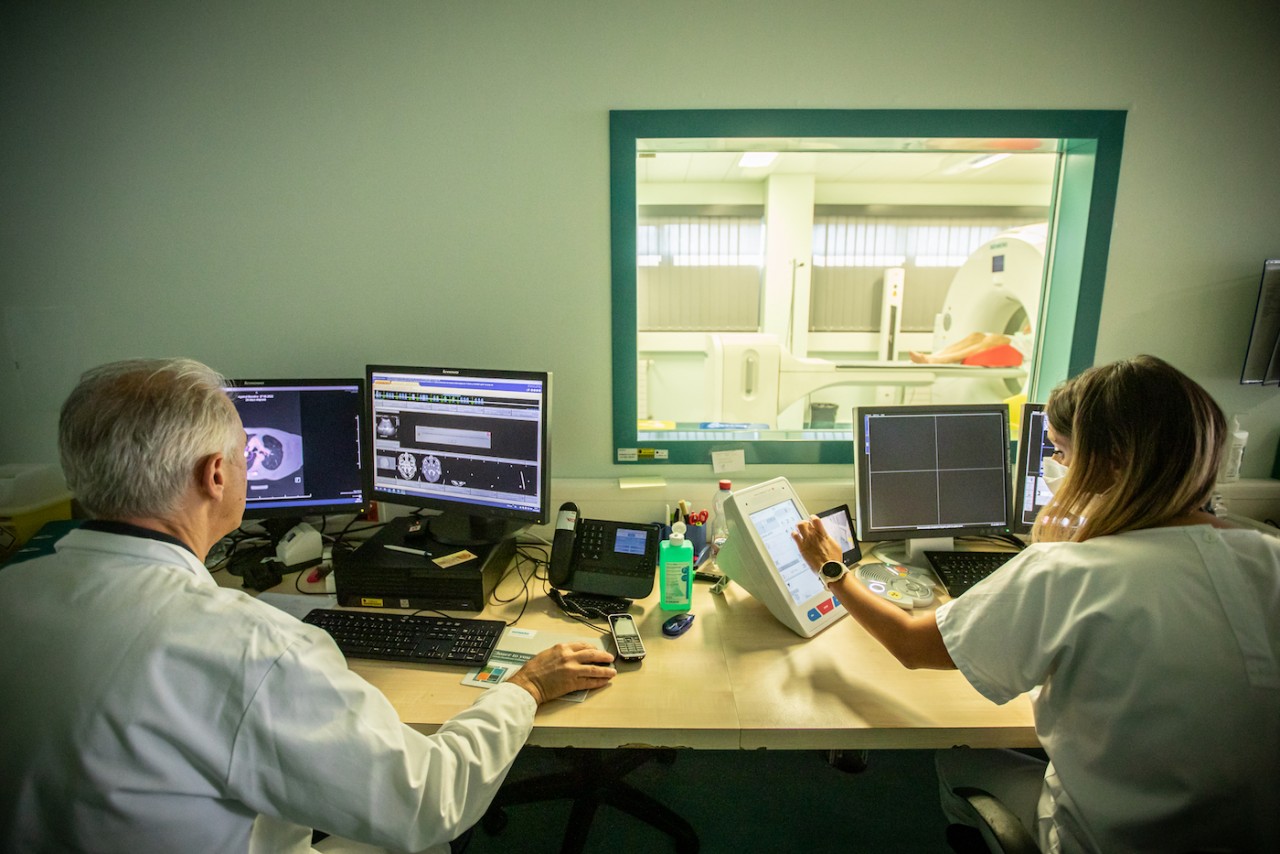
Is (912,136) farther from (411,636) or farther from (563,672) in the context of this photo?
(411,636)

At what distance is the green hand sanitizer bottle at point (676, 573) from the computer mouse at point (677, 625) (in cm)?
4

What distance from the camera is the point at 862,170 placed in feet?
14.4

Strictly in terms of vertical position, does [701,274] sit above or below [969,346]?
above

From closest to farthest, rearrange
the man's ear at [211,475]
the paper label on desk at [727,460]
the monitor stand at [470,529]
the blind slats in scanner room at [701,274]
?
1. the man's ear at [211,475]
2. the monitor stand at [470,529]
3. the paper label on desk at [727,460]
4. the blind slats in scanner room at [701,274]

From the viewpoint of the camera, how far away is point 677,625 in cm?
134

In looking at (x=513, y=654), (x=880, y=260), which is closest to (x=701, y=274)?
(x=880, y=260)

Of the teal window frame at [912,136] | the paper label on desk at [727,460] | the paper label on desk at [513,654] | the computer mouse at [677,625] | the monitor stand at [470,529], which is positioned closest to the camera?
the paper label on desk at [513,654]

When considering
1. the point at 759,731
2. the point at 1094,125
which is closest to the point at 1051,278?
the point at 1094,125

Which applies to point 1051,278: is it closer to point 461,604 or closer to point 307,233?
point 461,604

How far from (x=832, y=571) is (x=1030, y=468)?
0.83 m

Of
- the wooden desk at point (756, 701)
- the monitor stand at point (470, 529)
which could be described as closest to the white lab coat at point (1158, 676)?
the wooden desk at point (756, 701)

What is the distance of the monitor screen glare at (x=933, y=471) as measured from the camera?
1583 millimetres

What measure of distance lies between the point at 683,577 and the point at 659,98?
1.31 meters

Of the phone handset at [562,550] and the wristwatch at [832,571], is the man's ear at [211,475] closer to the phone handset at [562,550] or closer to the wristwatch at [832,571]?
the phone handset at [562,550]
